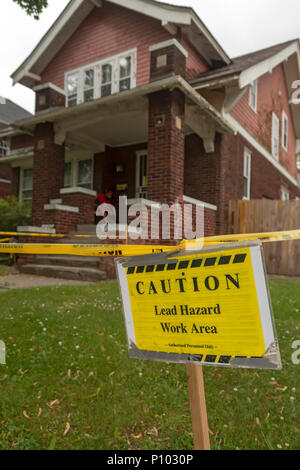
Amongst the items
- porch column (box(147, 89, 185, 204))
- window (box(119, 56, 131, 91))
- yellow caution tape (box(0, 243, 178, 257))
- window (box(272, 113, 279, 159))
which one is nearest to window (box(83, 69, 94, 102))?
window (box(119, 56, 131, 91))

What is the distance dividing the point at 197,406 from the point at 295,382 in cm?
205

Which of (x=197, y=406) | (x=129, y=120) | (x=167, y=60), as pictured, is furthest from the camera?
(x=129, y=120)

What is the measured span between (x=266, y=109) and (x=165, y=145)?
939cm

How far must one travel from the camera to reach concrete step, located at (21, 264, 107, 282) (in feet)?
27.2

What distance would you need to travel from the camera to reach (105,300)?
18.6 feet

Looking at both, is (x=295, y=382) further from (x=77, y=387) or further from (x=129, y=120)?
(x=129, y=120)

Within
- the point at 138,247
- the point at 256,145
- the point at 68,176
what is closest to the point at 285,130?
the point at 256,145

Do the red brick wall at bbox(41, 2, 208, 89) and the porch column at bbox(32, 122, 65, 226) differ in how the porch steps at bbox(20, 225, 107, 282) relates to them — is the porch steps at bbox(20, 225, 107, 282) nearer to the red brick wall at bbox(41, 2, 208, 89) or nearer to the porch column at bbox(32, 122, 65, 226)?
the porch column at bbox(32, 122, 65, 226)

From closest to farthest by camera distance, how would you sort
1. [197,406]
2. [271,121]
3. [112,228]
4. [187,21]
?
[197,406], [112,228], [187,21], [271,121]

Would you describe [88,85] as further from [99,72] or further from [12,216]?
[12,216]

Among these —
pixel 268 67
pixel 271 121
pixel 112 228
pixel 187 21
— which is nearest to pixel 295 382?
pixel 112 228

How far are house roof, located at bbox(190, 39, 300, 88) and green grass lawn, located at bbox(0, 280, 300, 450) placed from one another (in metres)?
8.03

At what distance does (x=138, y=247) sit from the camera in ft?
6.29

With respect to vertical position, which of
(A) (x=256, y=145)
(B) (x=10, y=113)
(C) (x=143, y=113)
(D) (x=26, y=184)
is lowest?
(D) (x=26, y=184)
